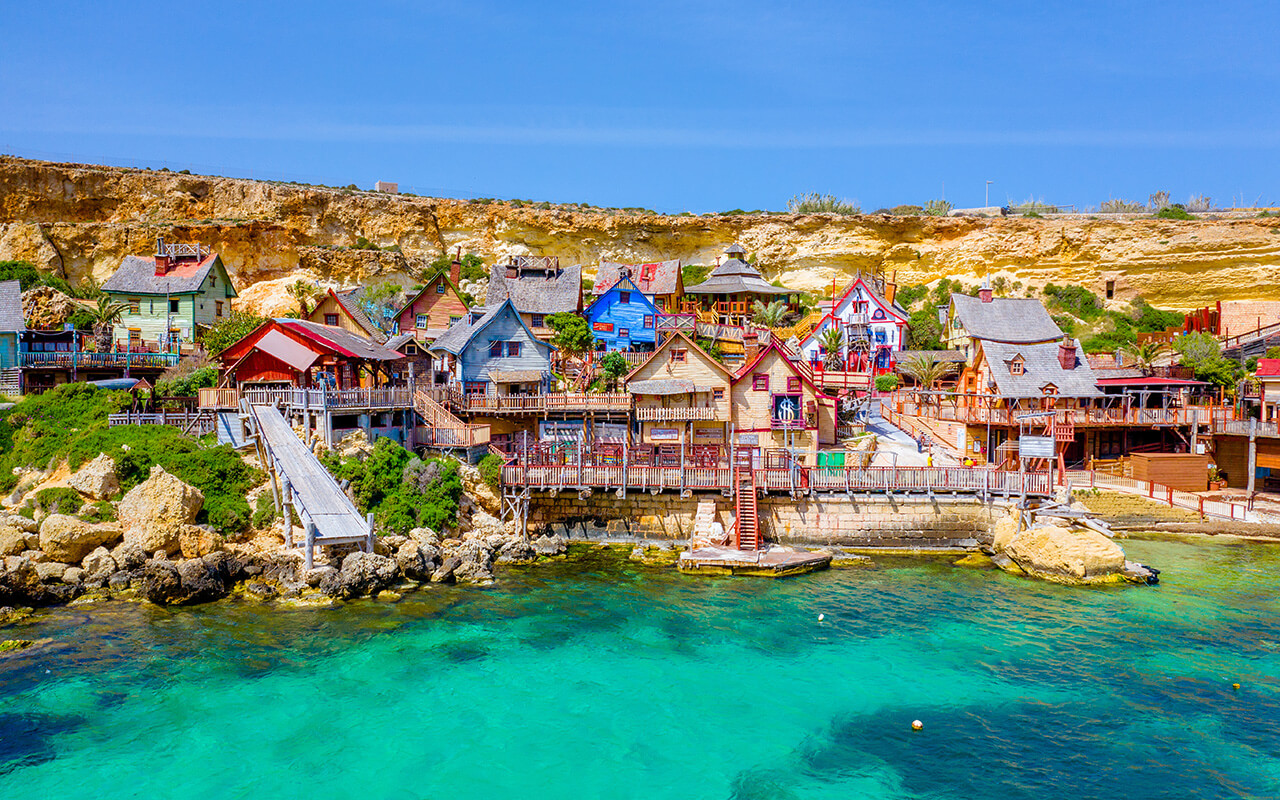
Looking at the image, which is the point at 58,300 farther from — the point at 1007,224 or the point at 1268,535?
the point at 1007,224

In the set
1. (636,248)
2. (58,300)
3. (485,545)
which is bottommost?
(485,545)

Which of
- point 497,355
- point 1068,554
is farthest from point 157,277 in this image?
point 1068,554

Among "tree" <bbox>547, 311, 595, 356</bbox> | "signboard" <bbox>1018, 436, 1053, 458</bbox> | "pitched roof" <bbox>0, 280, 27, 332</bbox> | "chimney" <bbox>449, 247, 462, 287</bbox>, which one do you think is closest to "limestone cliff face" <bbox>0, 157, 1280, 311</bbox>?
"chimney" <bbox>449, 247, 462, 287</bbox>

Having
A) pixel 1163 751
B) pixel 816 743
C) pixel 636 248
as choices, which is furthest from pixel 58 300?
pixel 1163 751

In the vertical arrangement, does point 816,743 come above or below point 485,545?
below

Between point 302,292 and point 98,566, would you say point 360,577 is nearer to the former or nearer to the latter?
point 98,566

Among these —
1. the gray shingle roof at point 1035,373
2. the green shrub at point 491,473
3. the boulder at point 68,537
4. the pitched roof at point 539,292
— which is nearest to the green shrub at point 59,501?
the boulder at point 68,537

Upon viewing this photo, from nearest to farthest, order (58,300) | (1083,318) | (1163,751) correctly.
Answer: (1163,751) < (58,300) < (1083,318)
